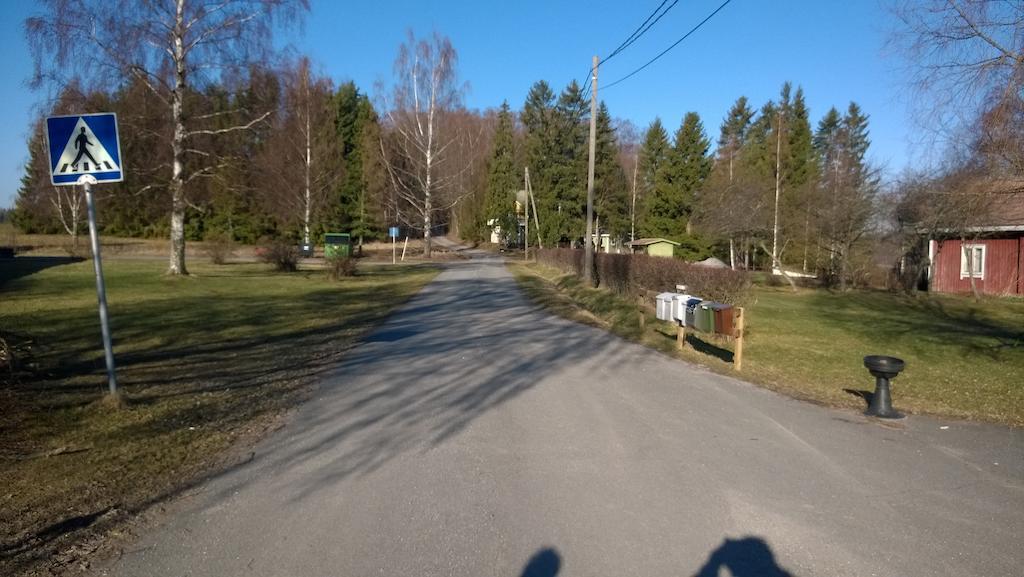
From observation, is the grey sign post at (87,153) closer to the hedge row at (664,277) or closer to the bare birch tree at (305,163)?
the hedge row at (664,277)

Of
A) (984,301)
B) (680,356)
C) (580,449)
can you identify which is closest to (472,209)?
(984,301)

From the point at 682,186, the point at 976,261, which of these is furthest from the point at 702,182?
the point at 976,261

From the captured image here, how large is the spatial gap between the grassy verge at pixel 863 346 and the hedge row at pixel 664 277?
694 millimetres

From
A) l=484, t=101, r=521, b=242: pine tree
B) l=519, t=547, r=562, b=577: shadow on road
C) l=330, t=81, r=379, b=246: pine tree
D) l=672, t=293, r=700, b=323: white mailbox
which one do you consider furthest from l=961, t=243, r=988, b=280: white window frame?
l=330, t=81, r=379, b=246: pine tree

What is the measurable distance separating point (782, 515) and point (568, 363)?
20.2 feet

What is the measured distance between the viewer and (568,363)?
10797 millimetres

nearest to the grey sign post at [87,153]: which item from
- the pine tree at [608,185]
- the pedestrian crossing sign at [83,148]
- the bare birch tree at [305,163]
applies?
the pedestrian crossing sign at [83,148]

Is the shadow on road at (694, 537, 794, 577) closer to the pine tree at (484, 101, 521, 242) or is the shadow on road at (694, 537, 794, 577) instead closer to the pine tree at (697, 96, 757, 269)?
the pine tree at (697, 96, 757, 269)

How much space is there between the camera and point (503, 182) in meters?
74.7

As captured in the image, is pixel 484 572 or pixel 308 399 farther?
pixel 308 399

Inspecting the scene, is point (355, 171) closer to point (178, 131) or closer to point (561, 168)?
point (561, 168)

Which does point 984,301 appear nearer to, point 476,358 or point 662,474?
point 476,358

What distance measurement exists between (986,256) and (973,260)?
0.54 meters

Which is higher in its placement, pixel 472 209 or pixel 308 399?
pixel 472 209
